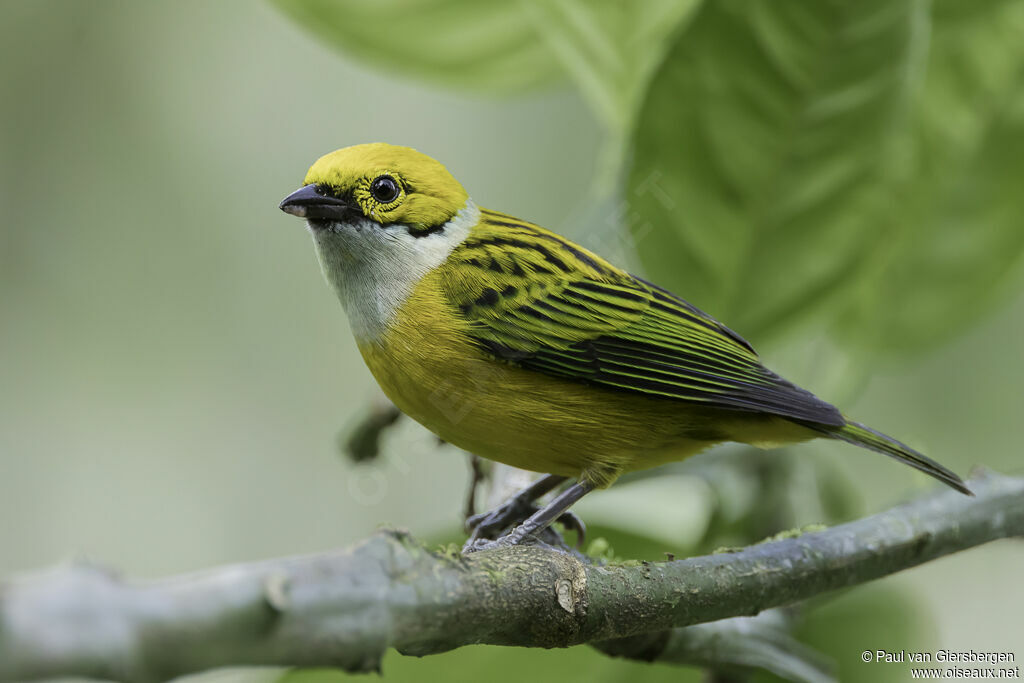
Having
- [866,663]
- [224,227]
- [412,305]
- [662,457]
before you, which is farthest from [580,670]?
[224,227]

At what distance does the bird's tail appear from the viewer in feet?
7.03

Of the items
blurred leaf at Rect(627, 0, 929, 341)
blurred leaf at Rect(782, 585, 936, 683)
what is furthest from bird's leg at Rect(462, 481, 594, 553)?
blurred leaf at Rect(782, 585, 936, 683)

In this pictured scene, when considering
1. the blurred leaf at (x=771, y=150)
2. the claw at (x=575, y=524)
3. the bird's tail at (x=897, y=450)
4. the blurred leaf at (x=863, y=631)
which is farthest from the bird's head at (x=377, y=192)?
the blurred leaf at (x=863, y=631)

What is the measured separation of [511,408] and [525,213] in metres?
3.66

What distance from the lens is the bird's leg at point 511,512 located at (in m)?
2.45

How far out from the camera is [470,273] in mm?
2369

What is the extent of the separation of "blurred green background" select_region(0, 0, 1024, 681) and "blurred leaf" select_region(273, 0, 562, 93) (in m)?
0.01

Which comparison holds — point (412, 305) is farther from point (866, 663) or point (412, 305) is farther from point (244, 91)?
point (244, 91)

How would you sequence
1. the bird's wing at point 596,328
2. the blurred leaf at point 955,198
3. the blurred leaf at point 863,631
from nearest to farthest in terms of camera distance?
the bird's wing at point 596,328 < the blurred leaf at point 955,198 < the blurred leaf at point 863,631

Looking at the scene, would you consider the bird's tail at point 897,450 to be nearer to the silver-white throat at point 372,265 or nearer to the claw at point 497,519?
the claw at point 497,519

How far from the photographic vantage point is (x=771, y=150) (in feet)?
8.47

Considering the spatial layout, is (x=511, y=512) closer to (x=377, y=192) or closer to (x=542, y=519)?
(x=542, y=519)

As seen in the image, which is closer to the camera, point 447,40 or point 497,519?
point 497,519

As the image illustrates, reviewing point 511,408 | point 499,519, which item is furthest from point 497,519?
point 511,408
